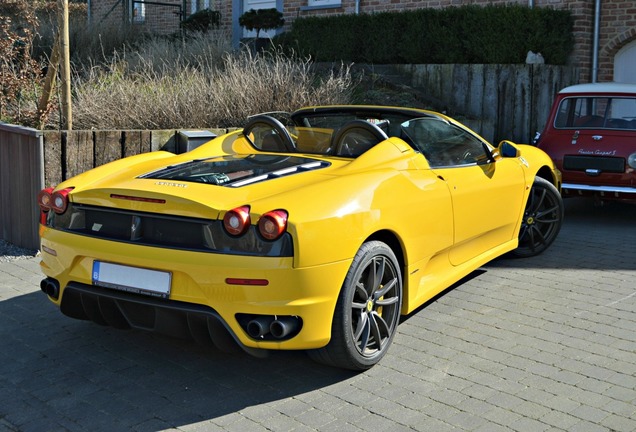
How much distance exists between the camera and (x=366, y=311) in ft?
15.5

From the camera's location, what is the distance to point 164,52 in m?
13.9

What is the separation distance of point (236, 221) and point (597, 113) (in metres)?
6.91

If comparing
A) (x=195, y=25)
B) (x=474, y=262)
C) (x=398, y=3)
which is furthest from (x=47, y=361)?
(x=195, y=25)

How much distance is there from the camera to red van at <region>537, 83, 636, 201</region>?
926 centimetres

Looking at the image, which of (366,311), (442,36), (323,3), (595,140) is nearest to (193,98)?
(595,140)

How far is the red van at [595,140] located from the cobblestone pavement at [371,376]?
3.16 m

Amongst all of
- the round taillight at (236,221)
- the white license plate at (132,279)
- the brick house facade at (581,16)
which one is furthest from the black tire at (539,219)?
the brick house facade at (581,16)

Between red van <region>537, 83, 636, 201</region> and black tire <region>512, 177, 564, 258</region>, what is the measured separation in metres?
1.83

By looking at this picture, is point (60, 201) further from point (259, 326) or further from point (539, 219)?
point (539, 219)

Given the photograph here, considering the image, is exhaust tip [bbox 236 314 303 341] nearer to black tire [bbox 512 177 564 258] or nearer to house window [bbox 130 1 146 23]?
black tire [bbox 512 177 564 258]

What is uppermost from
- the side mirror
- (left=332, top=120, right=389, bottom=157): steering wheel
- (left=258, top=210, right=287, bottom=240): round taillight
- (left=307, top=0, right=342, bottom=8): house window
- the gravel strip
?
(left=307, top=0, right=342, bottom=8): house window

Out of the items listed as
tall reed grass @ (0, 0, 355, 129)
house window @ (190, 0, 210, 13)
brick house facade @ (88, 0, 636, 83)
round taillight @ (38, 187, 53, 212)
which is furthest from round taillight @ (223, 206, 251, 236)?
house window @ (190, 0, 210, 13)

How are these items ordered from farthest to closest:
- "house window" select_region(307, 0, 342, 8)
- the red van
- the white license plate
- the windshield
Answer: "house window" select_region(307, 0, 342, 8) < the red van < the windshield < the white license plate

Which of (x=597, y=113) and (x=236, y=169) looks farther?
(x=597, y=113)
